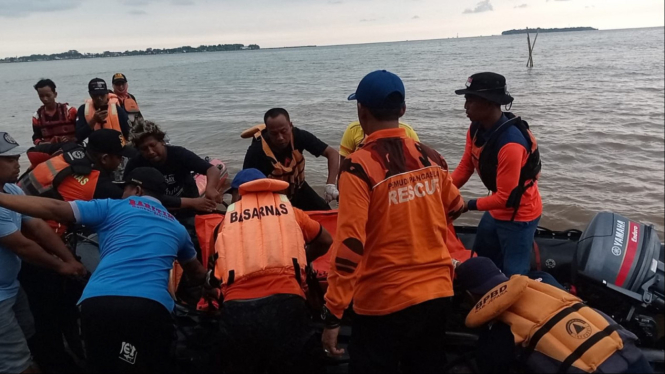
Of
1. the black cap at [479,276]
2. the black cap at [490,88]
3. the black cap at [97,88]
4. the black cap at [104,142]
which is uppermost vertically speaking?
the black cap at [97,88]

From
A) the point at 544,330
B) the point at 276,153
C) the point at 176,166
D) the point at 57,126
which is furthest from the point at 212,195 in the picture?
the point at 57,126

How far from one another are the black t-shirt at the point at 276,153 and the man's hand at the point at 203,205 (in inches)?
16.6

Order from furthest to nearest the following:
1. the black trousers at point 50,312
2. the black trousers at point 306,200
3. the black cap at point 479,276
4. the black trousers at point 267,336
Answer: the black trousers at point 306,200 → the black trousers at point 50,312 → the black cap at point 479,276 → the black trousers at point 267,336

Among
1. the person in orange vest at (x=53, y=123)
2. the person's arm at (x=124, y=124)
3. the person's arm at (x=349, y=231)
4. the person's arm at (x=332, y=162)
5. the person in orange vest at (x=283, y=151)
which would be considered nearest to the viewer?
the person's arm at (x=349, y=231)

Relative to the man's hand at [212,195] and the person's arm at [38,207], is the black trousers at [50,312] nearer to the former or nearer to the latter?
the person's arm at [38,207]

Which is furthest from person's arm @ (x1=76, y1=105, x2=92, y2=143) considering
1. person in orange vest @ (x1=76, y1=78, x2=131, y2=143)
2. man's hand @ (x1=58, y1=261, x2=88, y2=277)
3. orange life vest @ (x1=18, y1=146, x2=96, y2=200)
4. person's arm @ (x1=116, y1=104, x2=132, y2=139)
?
man's hand @ (x1=58, y1=261, x2=88, y2=277)

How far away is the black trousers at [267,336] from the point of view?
216cm

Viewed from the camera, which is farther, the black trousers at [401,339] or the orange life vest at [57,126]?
the orange life vest at [57,126]

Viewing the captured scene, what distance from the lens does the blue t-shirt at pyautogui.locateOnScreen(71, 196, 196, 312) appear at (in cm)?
232

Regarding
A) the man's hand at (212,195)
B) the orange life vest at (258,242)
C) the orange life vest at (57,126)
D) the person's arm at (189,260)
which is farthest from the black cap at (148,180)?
the orange life vest at (57,126)

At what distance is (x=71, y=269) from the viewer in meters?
2.87

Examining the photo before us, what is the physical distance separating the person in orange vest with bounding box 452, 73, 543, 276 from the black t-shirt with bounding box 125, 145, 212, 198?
235 centimetres

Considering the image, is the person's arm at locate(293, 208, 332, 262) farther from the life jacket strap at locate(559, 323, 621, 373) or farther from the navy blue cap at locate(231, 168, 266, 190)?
the life jacket strap at locate(559, 323, 621, 373)

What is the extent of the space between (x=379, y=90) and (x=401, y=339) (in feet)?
3.56
